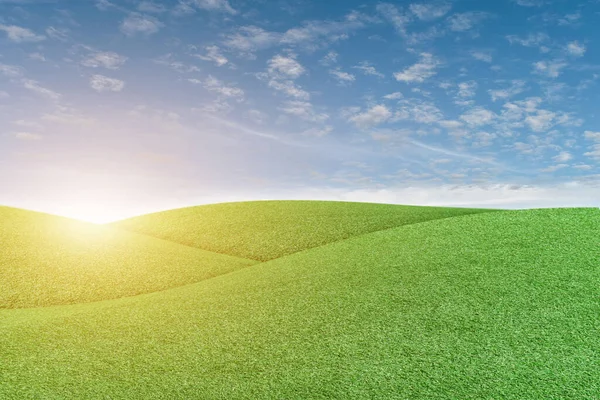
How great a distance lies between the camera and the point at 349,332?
714 cm

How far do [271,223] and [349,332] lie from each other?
11129 mm

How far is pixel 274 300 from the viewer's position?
882cm

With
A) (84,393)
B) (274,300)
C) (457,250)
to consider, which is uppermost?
(457,250)

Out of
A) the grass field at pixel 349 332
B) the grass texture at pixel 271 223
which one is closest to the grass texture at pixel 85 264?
the grass field at pixel 349 332

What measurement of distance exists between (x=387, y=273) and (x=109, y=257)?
856 centimetres

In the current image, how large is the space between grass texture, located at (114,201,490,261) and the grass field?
3.81 m

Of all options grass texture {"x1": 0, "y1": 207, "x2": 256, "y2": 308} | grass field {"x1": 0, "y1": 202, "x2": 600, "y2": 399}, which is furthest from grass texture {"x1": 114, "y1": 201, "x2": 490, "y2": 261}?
grass field {"x1": 0, "y1": 202, "x2": 600, "y2": 399}

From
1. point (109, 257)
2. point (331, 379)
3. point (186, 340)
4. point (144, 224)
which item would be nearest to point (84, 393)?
point (186, 340)

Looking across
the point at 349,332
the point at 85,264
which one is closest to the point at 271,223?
the point at 85,264

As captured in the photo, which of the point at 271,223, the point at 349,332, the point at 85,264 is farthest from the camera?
the point at 271,223

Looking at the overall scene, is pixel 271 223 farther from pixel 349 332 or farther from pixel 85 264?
pixel 349 332

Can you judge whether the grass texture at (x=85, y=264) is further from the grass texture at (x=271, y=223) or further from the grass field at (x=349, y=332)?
the grass texture at (x=271, y=223)

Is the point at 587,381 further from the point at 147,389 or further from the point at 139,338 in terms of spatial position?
the point at 139,338

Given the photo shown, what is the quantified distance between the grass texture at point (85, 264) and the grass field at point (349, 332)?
37.3 inches
